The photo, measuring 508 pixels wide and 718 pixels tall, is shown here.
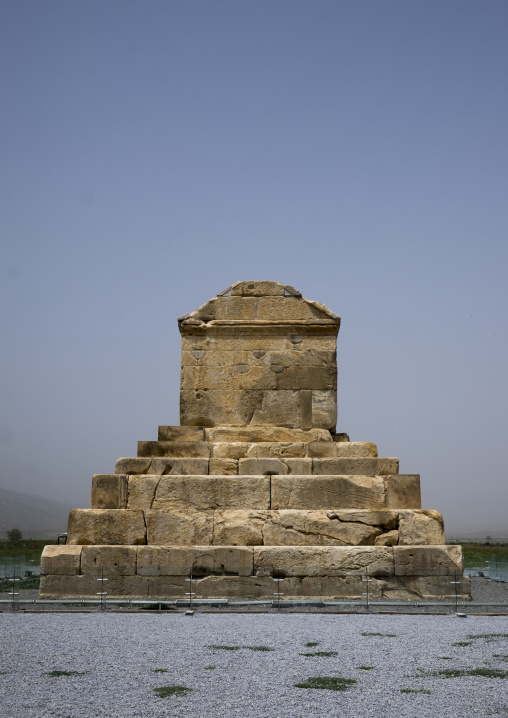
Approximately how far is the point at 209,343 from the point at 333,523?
11.8 ft

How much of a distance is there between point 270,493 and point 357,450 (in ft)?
5.15

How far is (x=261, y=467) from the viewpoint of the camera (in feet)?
34.4

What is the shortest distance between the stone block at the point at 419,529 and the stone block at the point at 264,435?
1834 millimetres

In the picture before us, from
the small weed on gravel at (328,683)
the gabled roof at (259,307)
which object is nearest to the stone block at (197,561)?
the gabled roof at (259,307)

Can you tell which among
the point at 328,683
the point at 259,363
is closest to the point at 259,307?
the point at 259,363

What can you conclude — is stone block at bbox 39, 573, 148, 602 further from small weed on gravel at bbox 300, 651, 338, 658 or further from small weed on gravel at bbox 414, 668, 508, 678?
→ small weed on gravel at bbox 414, 668, 508, 678

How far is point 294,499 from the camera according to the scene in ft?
A: 33.4

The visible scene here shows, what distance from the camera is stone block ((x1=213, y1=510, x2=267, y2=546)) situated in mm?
9844

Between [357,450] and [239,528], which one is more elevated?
[357,450]

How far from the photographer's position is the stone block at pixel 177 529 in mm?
9984

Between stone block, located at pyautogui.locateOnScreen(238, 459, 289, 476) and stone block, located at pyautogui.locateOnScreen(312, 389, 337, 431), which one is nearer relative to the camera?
stone block, located at pyautogui.locateOnScreen(238, 459, 289, 476)

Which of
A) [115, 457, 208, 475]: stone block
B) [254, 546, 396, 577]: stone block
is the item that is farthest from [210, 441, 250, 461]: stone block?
[254, 546, 396, 577]: stone block

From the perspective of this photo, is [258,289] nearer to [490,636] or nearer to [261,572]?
[261,572]

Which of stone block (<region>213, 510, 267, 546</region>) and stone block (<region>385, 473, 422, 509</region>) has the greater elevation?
stone block (<region>385, 473, 422, 509</region>)
